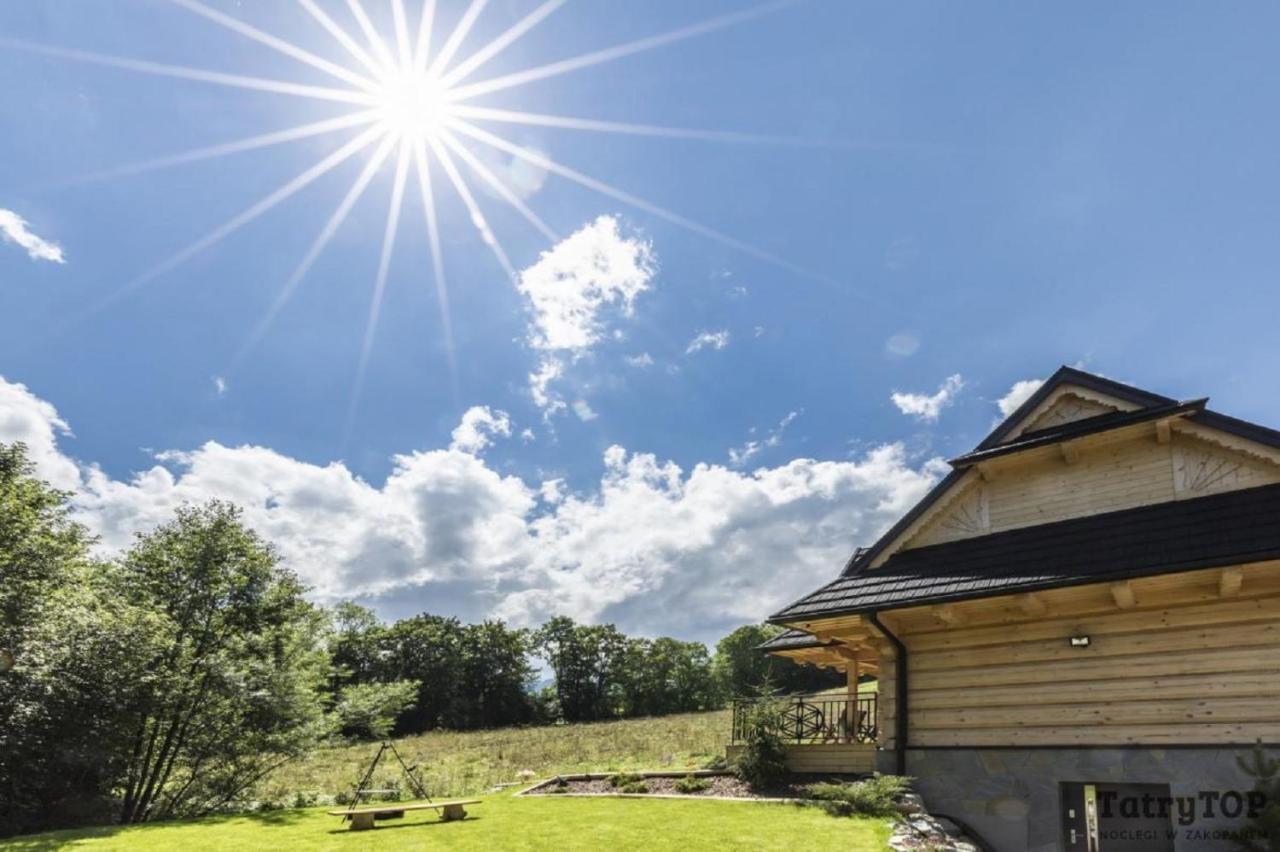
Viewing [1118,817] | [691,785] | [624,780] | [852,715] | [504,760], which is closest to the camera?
[1118,817]

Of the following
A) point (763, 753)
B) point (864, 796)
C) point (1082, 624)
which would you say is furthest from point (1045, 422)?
point (763, 753)

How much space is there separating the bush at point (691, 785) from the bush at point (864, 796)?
2.71 meters

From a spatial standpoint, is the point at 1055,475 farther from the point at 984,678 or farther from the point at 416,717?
the point at 416,717

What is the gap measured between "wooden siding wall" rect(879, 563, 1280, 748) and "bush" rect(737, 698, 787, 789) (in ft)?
7.11

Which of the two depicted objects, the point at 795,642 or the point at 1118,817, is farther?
the point at 795,642

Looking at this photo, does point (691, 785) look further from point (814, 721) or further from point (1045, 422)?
point (1045, 422)

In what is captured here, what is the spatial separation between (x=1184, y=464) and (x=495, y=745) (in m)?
31.2

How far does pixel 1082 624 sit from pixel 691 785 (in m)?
7.06

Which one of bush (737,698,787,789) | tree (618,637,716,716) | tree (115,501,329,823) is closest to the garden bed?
bush (737,698,787,789)

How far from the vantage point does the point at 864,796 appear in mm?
9250

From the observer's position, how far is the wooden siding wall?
26.2 ft

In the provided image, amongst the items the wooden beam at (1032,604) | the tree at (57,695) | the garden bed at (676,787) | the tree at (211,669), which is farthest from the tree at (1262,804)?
the tree at (57,695)

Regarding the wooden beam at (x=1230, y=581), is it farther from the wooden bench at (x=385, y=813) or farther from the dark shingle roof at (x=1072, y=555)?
the wooden bench at (x=385, y=813)

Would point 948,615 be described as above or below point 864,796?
above
